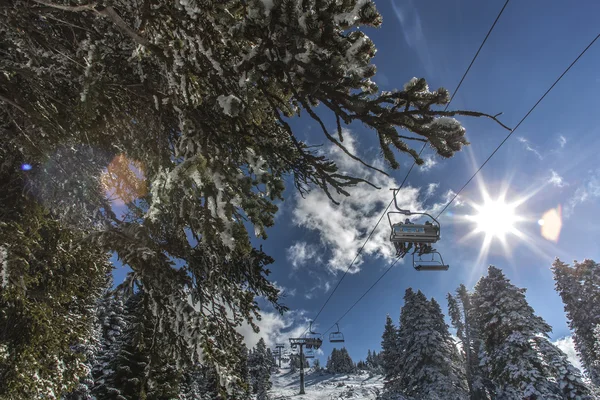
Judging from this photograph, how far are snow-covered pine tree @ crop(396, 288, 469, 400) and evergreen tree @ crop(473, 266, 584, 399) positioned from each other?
320 centimetres

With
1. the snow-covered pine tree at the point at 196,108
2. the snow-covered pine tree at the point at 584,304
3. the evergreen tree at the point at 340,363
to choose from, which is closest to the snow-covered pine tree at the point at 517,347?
the snow-covered pine tree at the point at 584,304

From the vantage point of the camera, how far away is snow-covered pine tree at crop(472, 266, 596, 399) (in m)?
20.2

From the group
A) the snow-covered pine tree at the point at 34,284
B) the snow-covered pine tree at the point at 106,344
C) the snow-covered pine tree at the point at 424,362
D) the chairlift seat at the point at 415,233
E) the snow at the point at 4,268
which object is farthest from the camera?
the snow-covered pine tree at the point at 424,362

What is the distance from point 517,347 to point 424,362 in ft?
27.7

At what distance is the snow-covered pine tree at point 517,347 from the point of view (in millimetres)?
20188

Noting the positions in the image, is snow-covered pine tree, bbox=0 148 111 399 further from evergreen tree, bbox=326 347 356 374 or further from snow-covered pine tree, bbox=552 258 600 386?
evergreen tree, bbox=326 347 356 374

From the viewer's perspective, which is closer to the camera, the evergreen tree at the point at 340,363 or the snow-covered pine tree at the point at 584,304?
the snow-covered pine tree at the point at 584,304

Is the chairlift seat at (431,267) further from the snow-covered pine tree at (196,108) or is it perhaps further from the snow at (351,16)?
the snow at (351,16)

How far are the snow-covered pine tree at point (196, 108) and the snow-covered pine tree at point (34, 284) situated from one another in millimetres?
562

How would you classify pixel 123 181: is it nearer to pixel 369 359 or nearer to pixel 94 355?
pixel 94 355

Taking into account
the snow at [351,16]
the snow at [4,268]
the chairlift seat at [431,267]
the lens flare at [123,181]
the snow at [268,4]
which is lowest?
the snow at [4,268]

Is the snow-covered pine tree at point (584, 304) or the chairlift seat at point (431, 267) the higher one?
the snow-covered pine tree at point (584, 304)

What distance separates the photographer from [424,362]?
27.8 metres

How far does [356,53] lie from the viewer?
181 cm
